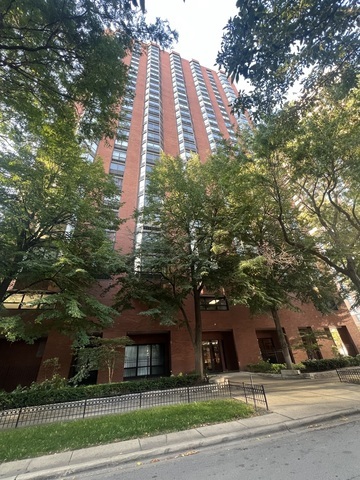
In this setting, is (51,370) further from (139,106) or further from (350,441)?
(139,106)

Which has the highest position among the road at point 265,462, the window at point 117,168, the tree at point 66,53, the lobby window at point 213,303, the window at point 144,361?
the window at point 117,168

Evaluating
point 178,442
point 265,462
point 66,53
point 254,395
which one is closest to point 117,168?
point 66,53

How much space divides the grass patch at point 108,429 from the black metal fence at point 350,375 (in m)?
8.35

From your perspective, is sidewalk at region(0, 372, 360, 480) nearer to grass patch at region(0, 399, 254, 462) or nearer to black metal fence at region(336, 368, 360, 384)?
grass patch at region(0, 399, 254, 462)

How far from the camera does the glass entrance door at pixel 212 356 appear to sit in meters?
19.8

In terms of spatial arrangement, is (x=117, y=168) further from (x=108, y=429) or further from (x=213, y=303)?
(x=108, y=429)

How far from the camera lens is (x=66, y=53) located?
5.61m

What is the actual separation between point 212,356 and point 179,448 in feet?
53.7

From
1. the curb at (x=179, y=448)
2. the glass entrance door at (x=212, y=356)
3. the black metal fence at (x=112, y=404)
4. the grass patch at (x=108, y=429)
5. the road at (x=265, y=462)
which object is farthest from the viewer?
the glass entrance door at (x=212, y=356)

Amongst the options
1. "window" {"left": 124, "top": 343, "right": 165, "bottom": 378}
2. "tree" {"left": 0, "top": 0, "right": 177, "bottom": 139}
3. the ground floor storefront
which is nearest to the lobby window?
the ground floor storefront

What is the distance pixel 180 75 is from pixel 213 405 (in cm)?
6673

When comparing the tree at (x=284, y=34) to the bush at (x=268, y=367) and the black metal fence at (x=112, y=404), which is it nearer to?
the black metal fence at (x=112, y=404)

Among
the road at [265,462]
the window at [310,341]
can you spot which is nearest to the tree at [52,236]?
the road at [265,462]

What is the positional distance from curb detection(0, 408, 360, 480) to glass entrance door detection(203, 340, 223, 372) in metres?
14.5
